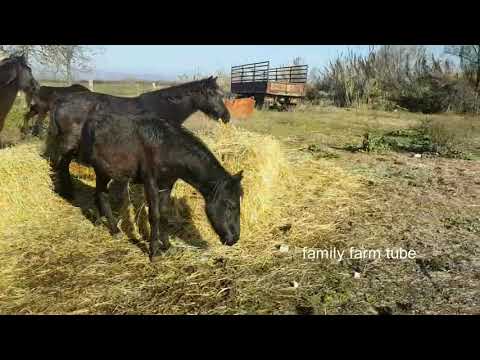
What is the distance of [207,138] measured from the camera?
675 centimetres

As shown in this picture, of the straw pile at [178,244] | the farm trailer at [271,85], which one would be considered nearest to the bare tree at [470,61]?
the farm trailer at [271,85]

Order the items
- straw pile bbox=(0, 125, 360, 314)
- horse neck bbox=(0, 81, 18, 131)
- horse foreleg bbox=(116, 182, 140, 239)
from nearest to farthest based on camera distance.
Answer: straw pile bbox=(0, 125, 360, 314), horse foreleg bbox=(116, 182, 140, 239), horse neck bbox=(0, 81, 18, 131)

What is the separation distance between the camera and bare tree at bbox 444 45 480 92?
70.8ft

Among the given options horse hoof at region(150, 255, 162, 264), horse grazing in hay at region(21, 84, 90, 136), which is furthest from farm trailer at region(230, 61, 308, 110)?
horse hoof at region(150, 255, 162, 264)

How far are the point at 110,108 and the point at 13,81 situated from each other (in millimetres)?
3971

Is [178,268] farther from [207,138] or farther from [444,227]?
[444,227]

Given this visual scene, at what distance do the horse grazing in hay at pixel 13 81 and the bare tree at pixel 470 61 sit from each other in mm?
22485

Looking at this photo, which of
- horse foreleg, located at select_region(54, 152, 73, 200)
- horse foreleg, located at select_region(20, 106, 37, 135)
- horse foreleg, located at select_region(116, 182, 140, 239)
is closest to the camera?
horse foreleg, located at select_region(116, 182, 140, 239)

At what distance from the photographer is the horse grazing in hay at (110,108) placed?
6859 millimetres

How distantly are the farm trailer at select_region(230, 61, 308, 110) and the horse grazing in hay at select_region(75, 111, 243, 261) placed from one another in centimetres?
1175

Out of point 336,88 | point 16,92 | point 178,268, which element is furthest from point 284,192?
point 336,88

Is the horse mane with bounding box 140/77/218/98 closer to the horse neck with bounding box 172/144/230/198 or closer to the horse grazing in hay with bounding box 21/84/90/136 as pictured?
the horse grazing in hay with bounding box 21/84/90/136

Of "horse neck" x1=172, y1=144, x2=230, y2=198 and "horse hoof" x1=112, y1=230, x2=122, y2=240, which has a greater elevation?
"horse neck" x1=172, y1=144, x2=230, y2=198

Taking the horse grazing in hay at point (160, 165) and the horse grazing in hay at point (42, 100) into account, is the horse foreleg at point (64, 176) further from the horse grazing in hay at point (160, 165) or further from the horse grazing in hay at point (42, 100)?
the horse grazing in hay at point (42, 100)
